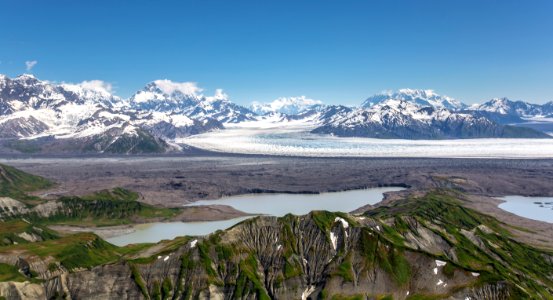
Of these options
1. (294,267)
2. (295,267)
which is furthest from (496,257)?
(294,267)

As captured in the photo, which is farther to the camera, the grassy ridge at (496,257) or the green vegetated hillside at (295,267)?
the grassy ridge at (496,257)

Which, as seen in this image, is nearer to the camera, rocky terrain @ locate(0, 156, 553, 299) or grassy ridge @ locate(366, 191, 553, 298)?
rocky terrain @ locate(0, 156, 553, 299)

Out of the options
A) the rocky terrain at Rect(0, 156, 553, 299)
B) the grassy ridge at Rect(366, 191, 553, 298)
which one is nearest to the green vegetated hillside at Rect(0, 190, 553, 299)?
the rocky terrain at Rect(0, 156, 553, 299)

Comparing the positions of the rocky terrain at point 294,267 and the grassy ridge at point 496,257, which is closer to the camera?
the rocky terrain at point 294,267

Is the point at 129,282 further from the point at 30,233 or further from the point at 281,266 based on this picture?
the point at 30,233

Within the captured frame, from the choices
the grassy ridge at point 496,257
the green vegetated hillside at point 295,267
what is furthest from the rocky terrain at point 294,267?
the grassy ridge at point 496,257

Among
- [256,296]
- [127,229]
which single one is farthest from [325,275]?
[127,229]

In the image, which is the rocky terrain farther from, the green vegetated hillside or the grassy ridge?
the grassy ridge

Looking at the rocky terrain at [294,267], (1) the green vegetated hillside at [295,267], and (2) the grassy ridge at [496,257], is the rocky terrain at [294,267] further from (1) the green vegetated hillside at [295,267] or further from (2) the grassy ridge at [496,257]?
(2) the grassy ridge at [496,257]
